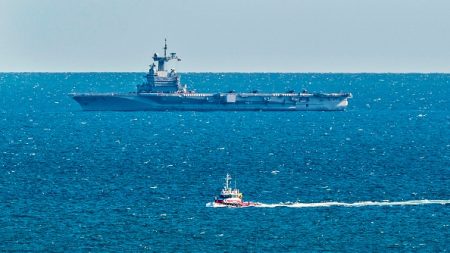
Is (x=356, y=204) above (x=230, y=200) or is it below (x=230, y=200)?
below

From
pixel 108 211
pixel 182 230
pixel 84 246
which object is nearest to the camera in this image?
pixel 84 246

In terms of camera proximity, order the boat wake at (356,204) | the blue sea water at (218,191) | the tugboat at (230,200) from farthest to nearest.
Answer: the tugboat at (230,200), the boat wake at (356,204), the blue sea water at (218,191)

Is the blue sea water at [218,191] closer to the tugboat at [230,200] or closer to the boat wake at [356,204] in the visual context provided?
the boat wake at [356,204]

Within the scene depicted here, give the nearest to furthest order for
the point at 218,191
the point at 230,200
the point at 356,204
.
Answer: the point at 230,200 → the point at 356,204 → the point at 218,191

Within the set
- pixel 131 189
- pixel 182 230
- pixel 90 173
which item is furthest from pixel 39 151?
pixel 182 230

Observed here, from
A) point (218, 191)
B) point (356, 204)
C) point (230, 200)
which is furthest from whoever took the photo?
point (218, 191)

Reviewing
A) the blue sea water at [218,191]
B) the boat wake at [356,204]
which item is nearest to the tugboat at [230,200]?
the boat wake at [356,204]

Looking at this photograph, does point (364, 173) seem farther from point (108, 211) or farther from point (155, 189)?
point (108, 211)

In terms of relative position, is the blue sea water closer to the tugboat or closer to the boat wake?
the boat wake

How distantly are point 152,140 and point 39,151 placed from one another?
865 inches

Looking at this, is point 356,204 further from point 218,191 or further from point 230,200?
point 218,191

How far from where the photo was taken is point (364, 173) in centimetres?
12175

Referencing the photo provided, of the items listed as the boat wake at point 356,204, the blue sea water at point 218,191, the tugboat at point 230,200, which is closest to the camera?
the blue sea water at point 218,191

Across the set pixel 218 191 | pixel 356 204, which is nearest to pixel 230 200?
pixel 218 191
